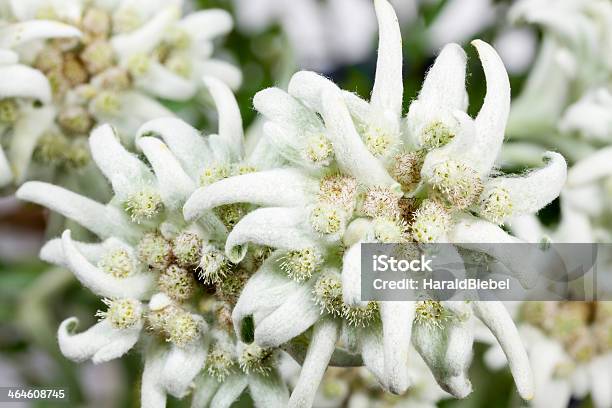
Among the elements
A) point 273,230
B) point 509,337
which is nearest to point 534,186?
point 509,337

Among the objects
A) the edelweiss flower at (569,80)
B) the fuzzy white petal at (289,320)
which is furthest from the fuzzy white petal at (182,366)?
the edelweiss flower at (569,80)

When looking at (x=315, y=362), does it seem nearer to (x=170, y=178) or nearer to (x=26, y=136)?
(x=170, y=178)

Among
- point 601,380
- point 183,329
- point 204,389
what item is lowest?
point 601,380

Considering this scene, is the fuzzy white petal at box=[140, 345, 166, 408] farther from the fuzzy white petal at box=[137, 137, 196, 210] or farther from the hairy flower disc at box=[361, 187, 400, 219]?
the hairy flower disc at box=[361, 187, 400, 219]

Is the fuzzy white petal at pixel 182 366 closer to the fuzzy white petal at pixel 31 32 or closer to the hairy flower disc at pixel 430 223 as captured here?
the hairy flower disc at pixel 430 223

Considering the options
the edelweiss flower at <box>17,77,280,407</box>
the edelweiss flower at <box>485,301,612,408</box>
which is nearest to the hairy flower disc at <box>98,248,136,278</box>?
the edelweiss flower at <box>17,77,280,407</box>

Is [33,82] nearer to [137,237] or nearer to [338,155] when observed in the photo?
[137,237]

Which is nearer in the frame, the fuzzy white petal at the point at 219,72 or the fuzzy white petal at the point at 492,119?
the fuzzy white petal at the point at 492,119
